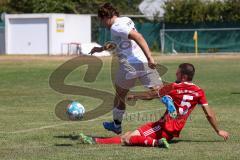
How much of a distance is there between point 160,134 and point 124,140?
0.54 metres

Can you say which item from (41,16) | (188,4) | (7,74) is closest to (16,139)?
(7,74)

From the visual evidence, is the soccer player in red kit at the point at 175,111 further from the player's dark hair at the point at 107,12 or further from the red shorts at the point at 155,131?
the player's dark hair at the point at 107,12

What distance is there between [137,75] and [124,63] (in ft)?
0.97

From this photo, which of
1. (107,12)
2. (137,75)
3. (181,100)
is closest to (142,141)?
(181,100)

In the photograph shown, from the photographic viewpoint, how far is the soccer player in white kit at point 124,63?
36.2ft

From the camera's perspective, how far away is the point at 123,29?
35.7ft

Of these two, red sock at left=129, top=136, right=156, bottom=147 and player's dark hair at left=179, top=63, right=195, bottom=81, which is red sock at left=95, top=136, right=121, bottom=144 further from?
player's dark hair at left=179, top=63, right=195, bottom=81

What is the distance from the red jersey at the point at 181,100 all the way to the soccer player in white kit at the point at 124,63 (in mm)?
1031

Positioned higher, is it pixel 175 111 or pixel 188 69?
pixel 188 69

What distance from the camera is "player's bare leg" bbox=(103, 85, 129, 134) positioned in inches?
449

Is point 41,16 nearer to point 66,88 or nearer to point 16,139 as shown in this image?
point 66,88

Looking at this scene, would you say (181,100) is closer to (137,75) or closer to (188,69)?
(188,69)

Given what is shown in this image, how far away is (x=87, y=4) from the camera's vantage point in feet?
222

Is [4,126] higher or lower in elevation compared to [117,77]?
lower
